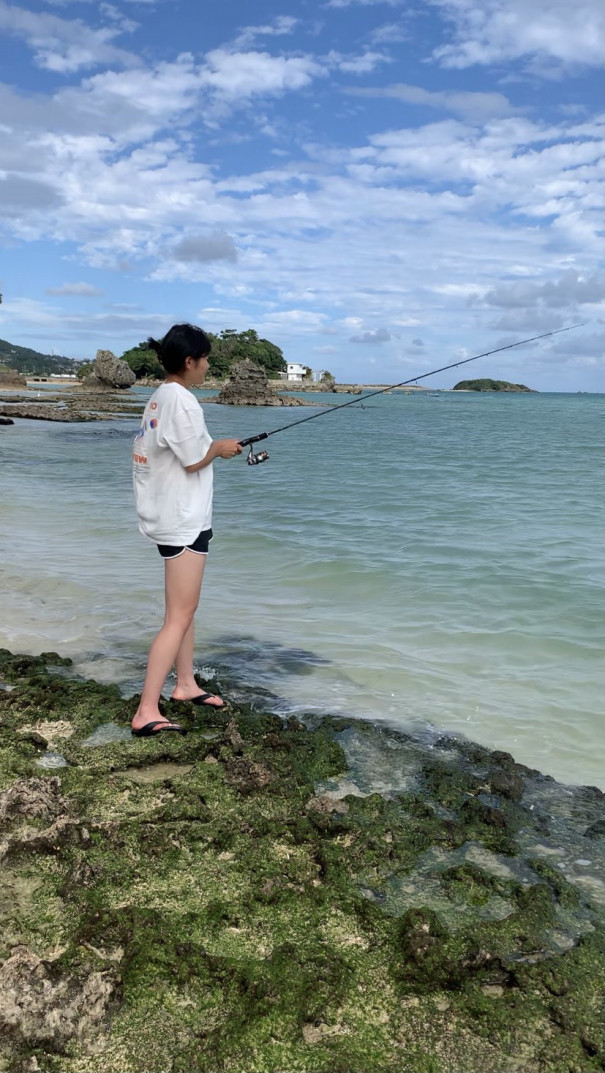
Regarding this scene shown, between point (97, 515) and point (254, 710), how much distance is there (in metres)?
8.89

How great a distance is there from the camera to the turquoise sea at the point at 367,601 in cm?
525

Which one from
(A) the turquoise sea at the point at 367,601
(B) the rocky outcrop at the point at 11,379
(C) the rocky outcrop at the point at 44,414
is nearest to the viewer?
(A) the turquoise sea at the point at 367,601

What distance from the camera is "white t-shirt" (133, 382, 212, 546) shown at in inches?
149

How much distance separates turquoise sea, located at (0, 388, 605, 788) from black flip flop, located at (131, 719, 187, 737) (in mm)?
969

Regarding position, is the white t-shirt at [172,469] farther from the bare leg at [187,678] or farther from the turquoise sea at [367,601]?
the turquoise sea at [367,601]

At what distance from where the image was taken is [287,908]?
2.65 m

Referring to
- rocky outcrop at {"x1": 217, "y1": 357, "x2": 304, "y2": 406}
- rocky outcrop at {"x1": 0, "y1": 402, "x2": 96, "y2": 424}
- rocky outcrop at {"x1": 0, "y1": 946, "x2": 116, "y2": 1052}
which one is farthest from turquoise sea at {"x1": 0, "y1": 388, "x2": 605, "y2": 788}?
rocky outcrop at {"x1": 217, "y1": 357, "x2": 304, "y2": 406}

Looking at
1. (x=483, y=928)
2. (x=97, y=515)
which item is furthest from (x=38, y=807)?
(x=97, y=515)

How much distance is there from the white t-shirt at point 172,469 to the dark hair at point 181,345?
0.41 feet

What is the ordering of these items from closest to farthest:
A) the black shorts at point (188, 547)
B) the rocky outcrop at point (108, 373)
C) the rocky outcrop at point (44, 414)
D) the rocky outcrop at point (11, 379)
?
the black shorts at point (188, 547) < the rocky outcrop at point (44, 414) < the rocky outcrop at point (11, 379) < the rocky outcrop at point (108, 373)

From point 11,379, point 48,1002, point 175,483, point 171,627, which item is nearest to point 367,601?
point 171,627

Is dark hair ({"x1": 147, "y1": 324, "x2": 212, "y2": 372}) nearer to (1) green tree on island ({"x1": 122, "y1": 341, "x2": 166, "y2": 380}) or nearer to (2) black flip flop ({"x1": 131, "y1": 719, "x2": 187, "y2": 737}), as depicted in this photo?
(2) black flip flop ({"x1": 131, "y1": 719, "x2": 187, "y2": 737})

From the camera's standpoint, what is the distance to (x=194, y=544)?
403cm

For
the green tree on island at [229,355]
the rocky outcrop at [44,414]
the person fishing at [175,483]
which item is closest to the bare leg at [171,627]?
the person fishing at [175,483]
